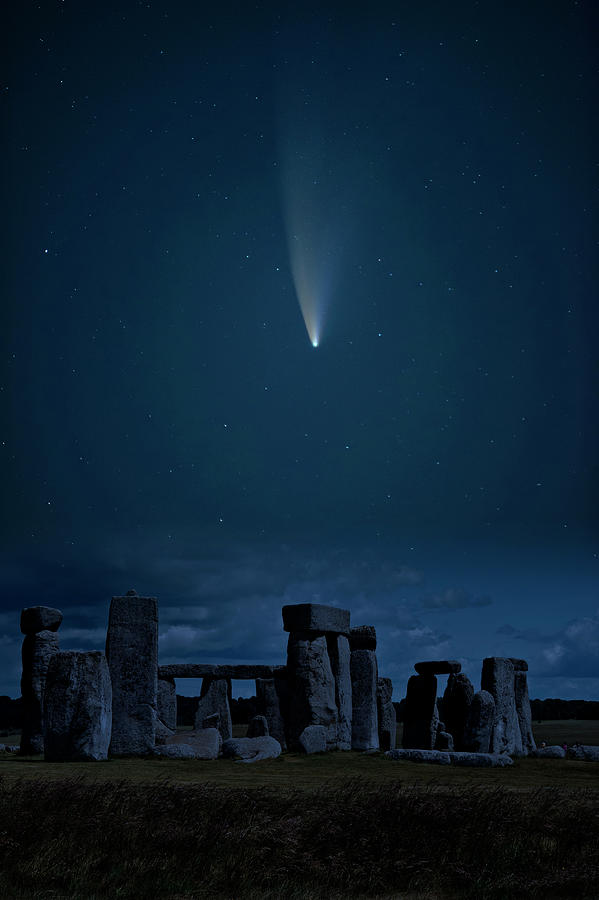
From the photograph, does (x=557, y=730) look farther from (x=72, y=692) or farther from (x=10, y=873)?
(x=10, y=873)

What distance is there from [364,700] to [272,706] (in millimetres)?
2381

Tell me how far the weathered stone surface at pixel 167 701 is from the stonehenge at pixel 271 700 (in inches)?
1.2

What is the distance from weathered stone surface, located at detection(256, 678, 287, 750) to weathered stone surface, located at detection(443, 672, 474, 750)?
418cm

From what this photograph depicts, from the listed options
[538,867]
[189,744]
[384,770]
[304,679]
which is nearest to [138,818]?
[538,867]

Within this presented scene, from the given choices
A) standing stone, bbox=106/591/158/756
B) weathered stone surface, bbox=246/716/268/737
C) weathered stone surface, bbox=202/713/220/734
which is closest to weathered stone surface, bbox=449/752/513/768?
standing stone, bbox=106/591/158/756

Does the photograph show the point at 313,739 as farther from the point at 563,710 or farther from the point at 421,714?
the point at 563,710

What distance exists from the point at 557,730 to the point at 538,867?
4513 cm

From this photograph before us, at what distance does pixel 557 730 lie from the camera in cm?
5303

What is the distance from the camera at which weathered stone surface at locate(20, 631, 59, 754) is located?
21406 millimetres

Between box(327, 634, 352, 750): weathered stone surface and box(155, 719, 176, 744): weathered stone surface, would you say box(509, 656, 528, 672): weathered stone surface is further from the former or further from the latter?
box(155, 719, 176, 744): weathered stone surface

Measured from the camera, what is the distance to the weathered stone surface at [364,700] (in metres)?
24.8

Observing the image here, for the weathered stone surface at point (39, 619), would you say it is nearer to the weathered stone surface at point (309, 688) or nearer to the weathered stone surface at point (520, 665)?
the weathered stone surface at point (309, 688)

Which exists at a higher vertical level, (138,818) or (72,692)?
A: (72,692)

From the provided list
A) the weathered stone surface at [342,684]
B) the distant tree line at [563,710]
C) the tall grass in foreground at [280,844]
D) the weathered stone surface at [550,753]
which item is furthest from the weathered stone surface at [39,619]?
the distant tree line at [563,710]
